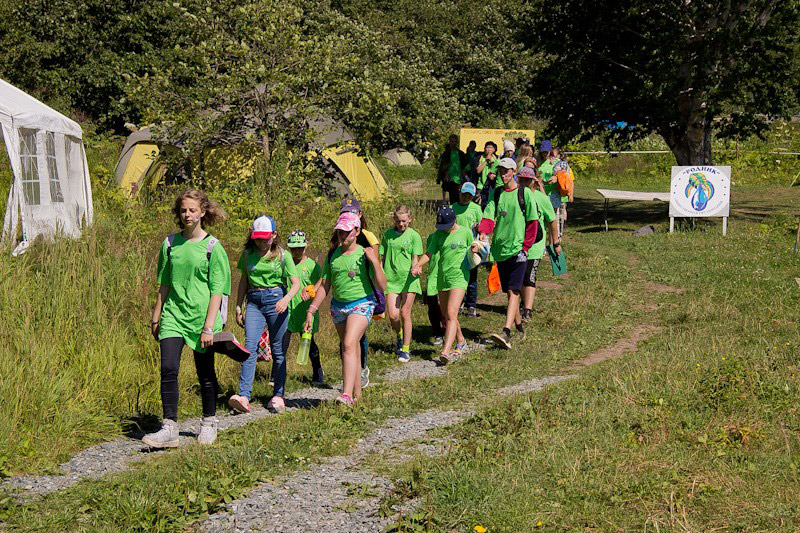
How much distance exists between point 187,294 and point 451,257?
11.5ft

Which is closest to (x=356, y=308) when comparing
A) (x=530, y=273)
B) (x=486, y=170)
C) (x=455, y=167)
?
(x=530, y=273)

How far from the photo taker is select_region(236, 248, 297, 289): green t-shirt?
781 cm

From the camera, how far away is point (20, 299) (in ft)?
27.2

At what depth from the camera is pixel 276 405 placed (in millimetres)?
7926

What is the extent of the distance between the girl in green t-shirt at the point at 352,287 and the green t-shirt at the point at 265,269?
1.30 ft

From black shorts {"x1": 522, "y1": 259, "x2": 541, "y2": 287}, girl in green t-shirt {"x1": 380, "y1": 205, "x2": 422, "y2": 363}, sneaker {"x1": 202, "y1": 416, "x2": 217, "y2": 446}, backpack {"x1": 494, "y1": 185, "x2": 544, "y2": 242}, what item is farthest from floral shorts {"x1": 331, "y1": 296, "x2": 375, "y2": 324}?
black shorts {"x1": 522, "y1": 259, "x2": 541, "y2": 287}

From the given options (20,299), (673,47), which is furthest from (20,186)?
(673,47)

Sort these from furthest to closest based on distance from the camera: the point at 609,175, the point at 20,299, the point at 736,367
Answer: the point at 609,175, the point at 20,299, the point at 736,367

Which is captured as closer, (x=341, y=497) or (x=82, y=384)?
(x=341, y=497)

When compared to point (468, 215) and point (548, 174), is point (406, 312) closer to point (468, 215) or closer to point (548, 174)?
point (468, 215)

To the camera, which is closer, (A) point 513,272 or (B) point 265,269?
(B) point 265,269

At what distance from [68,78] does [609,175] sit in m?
17.3

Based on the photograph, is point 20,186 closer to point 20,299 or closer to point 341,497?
point 20,299

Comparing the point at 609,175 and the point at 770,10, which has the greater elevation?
the point at 770,10
